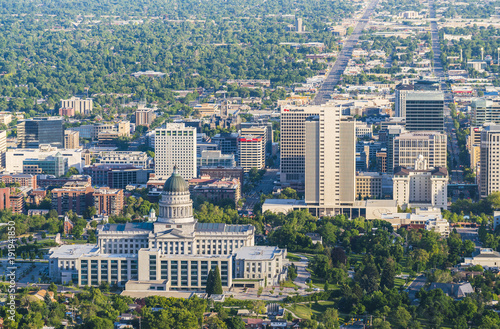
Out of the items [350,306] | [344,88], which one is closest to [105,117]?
[344,88]

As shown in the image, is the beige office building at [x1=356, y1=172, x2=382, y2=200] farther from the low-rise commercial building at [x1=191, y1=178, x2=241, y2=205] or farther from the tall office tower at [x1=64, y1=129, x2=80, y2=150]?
the tall office tower at [x1=64, y1=129, x2=80, y2=150]

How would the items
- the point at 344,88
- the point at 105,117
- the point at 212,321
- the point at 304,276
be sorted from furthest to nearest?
the point at 344,88 < the point at 105,117 < the point at 304,276 < the point at 212,321

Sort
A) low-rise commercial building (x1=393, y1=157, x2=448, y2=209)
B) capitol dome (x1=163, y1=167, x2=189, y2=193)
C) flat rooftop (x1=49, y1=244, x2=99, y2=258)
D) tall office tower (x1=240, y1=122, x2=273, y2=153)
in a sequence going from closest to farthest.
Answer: flat rooftop (x1=49, y1=244, x2=99, y2=258), capitol dome (x1=163, y1=167, x2=189, y2=193), low-rise commercial building (x1=393, y1=157, x2=448, y2=209), tall office tower (x1=240, y1=122, x2=273, y2=153)

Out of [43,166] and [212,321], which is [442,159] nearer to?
[43,166]

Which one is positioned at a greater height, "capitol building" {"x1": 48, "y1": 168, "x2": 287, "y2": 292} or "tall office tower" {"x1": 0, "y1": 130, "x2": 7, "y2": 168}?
"tall office tower" {"x1": 0, "y1": 130, "x2": 7, "y2": 168}

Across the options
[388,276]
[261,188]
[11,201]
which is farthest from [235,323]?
[261,188]

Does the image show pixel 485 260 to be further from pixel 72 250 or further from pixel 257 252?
pixel 72 250

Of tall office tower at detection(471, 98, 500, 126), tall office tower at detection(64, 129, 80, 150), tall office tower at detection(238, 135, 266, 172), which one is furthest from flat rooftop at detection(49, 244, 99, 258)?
tall office tower at detection(471, 98, 500, 126)
